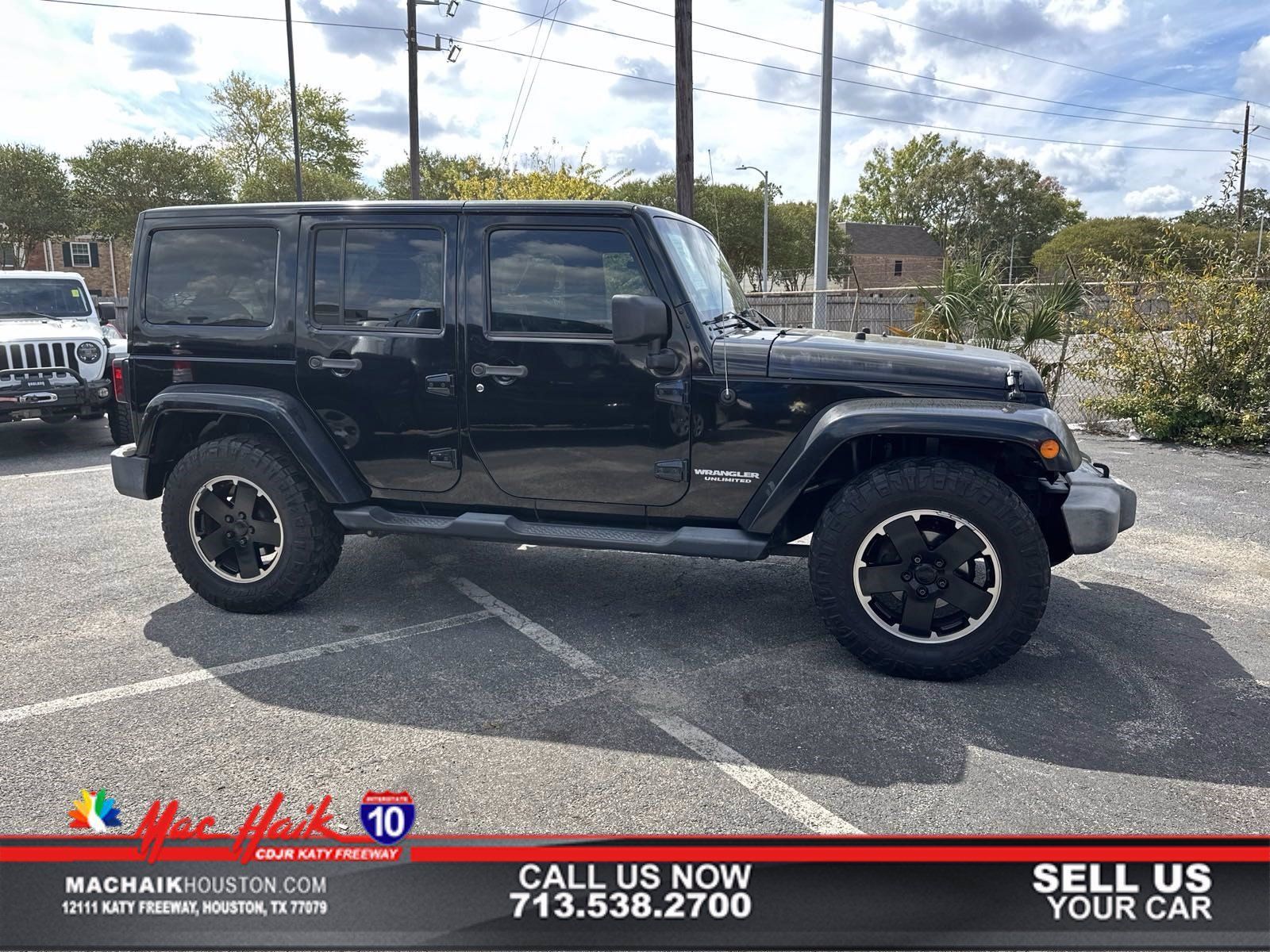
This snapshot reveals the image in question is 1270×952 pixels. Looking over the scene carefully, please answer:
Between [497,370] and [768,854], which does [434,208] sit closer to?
[497,370]

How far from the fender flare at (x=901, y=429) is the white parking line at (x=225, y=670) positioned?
1720mm


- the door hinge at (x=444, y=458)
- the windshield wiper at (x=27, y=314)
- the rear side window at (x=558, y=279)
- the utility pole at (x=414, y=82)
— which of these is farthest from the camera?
the utility pole at (x=414, y=82)

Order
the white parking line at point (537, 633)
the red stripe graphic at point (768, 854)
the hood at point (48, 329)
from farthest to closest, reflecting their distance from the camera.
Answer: the hood at point (48, 329) → the white parking line at point (537, 633) → the red stripe graphic at point (768, 854)

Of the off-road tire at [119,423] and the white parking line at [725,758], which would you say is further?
the off-road tire at [119,423]

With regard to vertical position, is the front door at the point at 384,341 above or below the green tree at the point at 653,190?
below

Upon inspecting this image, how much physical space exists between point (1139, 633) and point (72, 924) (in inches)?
173

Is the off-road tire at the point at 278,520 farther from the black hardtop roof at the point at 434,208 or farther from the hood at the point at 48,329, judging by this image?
the hood at the point at 48,329

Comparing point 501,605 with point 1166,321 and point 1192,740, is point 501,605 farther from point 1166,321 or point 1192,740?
point 1166,321

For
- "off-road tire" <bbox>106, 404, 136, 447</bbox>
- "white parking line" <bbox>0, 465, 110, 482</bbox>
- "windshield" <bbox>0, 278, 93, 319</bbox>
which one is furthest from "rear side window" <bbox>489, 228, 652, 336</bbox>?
"windshield" <bbox>0, 278, 93, 319</bbox>

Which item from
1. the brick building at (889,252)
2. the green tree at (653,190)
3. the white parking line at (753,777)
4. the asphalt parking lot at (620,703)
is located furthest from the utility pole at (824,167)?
the brick building at (889,252)

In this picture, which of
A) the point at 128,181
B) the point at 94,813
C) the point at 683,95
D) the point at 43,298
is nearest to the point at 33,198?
the point at 128,181

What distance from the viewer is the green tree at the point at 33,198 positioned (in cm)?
3838

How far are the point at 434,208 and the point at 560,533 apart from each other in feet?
5.44

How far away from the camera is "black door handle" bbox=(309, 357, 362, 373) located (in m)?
4.44
